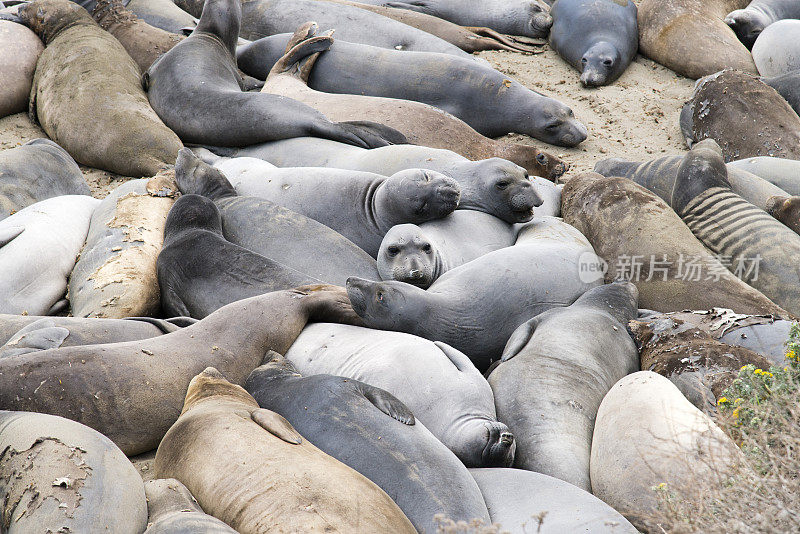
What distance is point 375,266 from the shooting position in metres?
4.80

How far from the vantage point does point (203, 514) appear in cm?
249

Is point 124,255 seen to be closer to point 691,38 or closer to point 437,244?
point 437,244

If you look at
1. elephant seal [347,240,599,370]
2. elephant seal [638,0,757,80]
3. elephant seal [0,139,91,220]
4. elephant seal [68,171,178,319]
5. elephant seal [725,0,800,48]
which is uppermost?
elephant seal [725,0,800,48]

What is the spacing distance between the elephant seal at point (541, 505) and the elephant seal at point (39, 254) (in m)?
3.00

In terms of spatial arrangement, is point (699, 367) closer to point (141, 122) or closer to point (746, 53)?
point (141, 122)

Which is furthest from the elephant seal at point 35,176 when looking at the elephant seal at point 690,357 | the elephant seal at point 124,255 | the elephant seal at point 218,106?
the elephant seal at point 690,357

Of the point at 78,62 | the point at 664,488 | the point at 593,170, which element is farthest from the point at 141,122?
the point at 664,488

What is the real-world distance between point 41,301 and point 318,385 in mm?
2358

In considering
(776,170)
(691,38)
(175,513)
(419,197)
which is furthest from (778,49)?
(175,513)

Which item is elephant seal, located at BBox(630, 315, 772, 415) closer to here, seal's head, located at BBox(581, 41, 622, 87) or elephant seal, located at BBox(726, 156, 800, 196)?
elephant seal, located at BBox(726, 156, 800, 196)

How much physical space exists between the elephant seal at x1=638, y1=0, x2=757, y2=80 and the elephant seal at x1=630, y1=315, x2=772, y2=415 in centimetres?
444

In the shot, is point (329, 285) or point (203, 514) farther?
point (329, 285)

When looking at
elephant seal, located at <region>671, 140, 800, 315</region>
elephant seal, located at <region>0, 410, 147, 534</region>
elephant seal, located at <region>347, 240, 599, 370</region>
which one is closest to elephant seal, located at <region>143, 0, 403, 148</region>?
elephant seal, located at <region>347, 240, 599, 370</region>

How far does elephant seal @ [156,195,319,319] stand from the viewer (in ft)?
14.5
